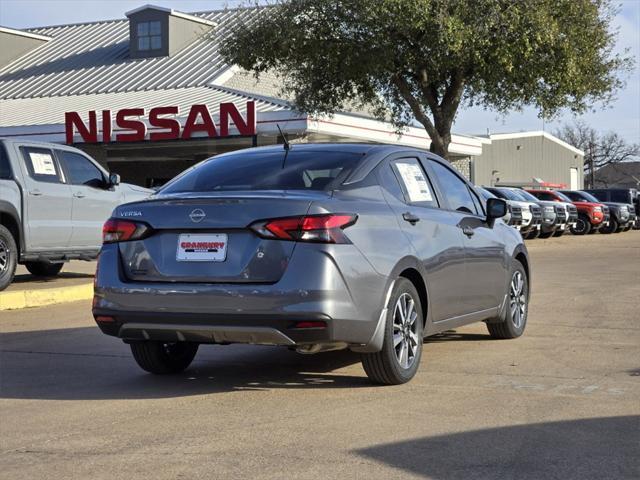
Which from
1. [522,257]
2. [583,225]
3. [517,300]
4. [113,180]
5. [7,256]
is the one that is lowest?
[583,225]

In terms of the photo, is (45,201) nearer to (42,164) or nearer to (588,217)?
(42,164)

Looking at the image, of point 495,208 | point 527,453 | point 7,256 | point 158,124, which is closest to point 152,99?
point 158,124

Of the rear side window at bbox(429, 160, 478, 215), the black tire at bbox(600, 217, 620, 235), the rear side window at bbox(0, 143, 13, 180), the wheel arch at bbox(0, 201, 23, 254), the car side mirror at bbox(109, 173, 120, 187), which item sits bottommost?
the black tire at bbox(600, 217, 620, 235)

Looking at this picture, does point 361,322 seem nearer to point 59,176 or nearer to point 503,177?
point 59,176

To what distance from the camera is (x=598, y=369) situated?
7.68 meters

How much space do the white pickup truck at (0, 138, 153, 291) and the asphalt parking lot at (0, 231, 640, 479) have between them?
3906 mm

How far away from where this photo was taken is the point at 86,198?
14742mm

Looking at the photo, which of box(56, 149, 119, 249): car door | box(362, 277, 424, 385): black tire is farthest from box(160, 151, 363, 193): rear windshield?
box(56, 149, 119, 249): car door

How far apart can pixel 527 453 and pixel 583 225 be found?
3439cm

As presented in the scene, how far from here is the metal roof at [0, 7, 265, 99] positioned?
131ft

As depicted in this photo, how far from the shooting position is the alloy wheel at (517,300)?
9320mm

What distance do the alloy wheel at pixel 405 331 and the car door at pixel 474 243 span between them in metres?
0.94

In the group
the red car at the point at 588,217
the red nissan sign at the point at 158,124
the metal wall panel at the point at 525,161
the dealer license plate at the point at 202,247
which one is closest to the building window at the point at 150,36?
the red nissan sign at the point at 158,124

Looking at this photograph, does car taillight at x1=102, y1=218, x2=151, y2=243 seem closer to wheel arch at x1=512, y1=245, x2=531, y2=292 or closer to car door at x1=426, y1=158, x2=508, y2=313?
car door at x1=426, y1=158, x2=508, y2=313
